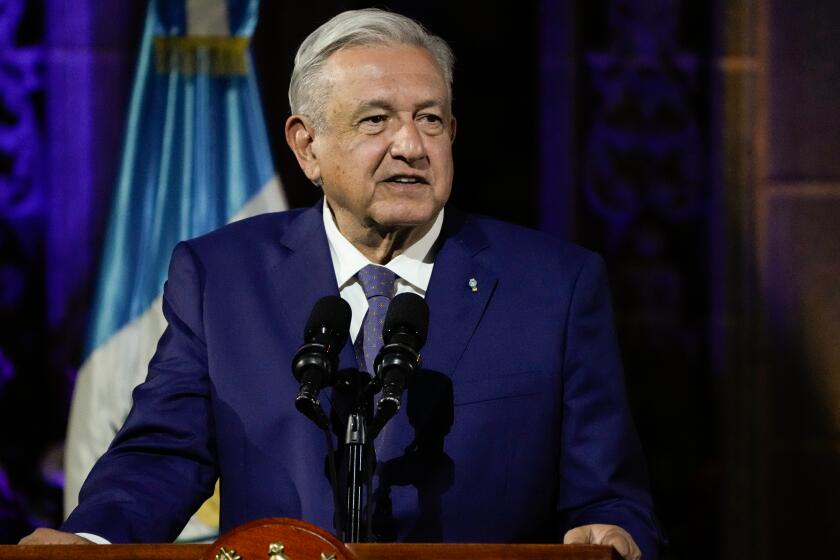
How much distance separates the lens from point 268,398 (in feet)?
6.70

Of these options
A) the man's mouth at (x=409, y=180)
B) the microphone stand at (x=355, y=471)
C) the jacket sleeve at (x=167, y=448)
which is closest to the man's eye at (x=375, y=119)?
the man's mouth at (x=409, y=180)

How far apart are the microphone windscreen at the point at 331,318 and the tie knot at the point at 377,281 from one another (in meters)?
0.43

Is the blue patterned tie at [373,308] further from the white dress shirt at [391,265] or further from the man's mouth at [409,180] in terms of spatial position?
the man's mouth at [409,180]

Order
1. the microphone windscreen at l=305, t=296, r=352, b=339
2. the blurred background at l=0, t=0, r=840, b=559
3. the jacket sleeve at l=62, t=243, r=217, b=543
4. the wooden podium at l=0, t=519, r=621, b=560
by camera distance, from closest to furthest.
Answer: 1. the wooden podium at l=0, t=519, r=621, b=560
2. the microphone windscreen at l=305, t=296, r=352, b=339
3. the jacket sleeve at l=62, t=243, r=217, b=543
4. the blurred background at l=0, t=0, r=840, b=559

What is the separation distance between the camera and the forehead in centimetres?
208

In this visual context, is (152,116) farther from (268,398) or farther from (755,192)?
(755,192)

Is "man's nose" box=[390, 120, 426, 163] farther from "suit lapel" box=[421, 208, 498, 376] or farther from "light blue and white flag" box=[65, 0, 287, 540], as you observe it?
"light blue and white flag" box=[65, 0, 287, 540]

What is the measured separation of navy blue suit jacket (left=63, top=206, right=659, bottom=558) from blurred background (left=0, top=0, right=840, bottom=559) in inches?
49.9

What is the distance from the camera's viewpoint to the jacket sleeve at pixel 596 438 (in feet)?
6.59

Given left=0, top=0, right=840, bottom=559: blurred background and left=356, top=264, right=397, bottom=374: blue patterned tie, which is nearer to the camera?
left=356, top=264, right=397, bottom=374: blue patterned tie

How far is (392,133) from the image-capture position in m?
2.08

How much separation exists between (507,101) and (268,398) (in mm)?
1675

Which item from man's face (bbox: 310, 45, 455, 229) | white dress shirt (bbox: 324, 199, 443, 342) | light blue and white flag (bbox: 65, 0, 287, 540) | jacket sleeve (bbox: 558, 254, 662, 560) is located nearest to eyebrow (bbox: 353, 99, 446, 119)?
man's face (bbox: 310, 45, 455, 229)

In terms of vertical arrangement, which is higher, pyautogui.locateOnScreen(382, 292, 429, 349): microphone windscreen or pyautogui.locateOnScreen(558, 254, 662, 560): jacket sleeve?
pyautogui.locateOnScreen(382, 292, 429, 349): microphone windscreen
